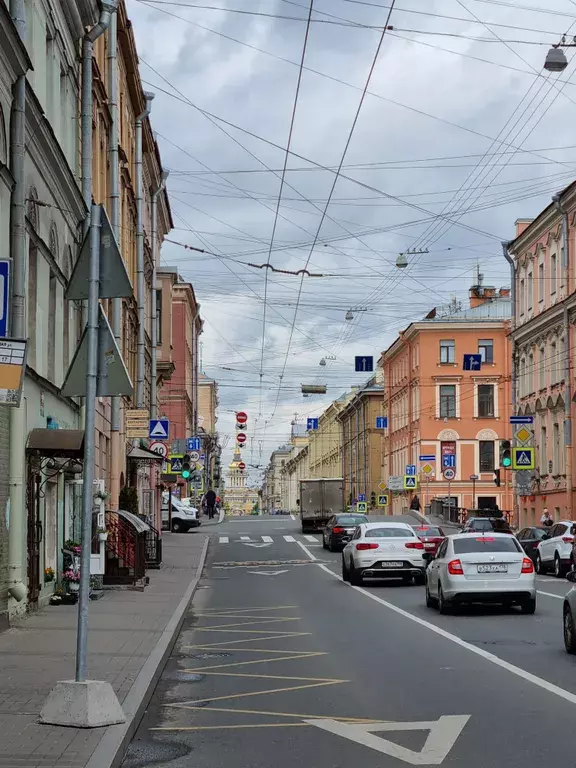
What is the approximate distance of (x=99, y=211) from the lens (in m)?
9.43

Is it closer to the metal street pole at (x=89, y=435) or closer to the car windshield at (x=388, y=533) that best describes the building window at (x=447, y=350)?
the car windshield at (x=388, y=533)

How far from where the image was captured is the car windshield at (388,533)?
29.4m

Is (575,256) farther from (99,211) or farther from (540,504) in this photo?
(99,211)

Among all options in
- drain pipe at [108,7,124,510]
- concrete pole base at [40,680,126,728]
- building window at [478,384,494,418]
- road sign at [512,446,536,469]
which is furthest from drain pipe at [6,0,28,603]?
building window at [478,384,494,418]

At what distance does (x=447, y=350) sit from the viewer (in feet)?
257

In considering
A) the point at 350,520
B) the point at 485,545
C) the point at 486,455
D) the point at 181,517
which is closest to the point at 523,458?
the point at 350,520

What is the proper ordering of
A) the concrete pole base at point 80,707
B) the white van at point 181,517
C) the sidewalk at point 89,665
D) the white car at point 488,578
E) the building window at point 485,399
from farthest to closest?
the building window at point 485,399
the white van at point 181,517
the white car at point 488,578
the concrete pole base at point 80,707
the sidewalk at point 89,665

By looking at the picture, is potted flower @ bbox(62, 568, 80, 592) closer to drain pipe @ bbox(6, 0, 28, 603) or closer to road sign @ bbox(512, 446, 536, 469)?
drain pipe @ bbox(6, 0, 28, 603)

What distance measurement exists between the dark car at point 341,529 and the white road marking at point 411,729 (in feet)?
121

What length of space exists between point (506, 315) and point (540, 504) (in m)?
28.4

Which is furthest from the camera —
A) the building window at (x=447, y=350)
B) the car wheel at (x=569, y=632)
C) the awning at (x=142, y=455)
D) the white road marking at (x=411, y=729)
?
the building window at (x=447, y=350)

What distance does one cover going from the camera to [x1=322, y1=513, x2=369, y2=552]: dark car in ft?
153

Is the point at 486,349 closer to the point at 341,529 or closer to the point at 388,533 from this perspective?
the point at 341,529

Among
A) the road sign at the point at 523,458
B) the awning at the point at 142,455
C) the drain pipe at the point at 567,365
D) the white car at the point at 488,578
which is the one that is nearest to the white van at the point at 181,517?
the drain pipe at the point at 567,365
